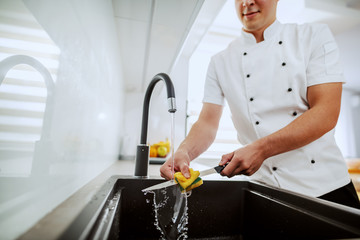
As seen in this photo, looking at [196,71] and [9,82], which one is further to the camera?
[196,71]

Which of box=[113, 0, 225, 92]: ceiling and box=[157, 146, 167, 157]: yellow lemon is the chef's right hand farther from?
box=[157, 146, 167, 157]: yellow lemon

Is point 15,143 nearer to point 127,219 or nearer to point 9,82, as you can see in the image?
point 9,82

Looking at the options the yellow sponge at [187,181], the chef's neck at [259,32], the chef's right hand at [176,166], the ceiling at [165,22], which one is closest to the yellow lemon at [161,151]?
the ceiling at [165,22]

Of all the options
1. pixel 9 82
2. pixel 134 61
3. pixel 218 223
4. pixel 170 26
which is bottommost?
pixel 218 223

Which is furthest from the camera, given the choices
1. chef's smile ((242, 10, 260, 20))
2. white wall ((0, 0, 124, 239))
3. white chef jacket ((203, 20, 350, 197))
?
chef's smile ((242, 10, 260, 20))

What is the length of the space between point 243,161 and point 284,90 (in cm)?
42

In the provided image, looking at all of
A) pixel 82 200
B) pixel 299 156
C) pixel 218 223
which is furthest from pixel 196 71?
pixel 82 200

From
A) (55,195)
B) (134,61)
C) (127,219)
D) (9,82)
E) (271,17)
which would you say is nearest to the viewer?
(9,82)

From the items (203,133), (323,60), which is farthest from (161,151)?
(323,60)

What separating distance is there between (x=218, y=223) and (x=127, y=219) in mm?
306

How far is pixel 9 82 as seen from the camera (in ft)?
0.80

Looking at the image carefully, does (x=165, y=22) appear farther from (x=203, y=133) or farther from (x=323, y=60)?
(x=323, y=60)

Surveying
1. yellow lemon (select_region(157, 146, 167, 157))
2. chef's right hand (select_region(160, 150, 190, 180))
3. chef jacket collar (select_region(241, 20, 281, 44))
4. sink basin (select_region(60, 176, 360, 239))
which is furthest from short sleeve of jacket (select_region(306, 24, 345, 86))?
yellow lemon (select_region(157, 146, 167, 157))

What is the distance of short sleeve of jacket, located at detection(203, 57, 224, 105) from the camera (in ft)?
3.61
